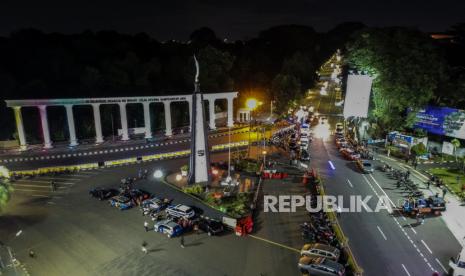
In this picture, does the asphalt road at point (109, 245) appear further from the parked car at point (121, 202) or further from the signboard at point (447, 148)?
the signboard at point (447, 148)

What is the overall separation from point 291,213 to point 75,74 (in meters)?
50.7

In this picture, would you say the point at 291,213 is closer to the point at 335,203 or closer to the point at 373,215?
the point at 335,203

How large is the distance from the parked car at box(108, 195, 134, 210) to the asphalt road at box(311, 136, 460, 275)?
17540 millimetres

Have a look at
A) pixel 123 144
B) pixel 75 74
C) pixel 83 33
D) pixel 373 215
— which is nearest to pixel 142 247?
pixel 373 215

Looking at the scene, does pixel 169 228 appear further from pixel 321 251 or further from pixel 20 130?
pixel 20 130

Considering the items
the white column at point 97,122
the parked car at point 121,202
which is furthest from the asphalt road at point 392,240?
the white column at point 97,122

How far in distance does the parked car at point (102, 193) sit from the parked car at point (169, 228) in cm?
822

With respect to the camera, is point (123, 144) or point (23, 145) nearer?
point (23, 145)

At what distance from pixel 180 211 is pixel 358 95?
34018 mm

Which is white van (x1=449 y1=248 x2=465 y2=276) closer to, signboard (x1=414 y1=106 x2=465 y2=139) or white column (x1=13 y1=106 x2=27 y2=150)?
signboard (x1=414 y1=106 x2=465 y2=139)

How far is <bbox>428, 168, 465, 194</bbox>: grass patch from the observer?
31.6 meters

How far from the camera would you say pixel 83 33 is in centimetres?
8381

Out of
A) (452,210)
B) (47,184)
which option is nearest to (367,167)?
(452,210)

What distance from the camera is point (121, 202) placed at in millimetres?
28047
